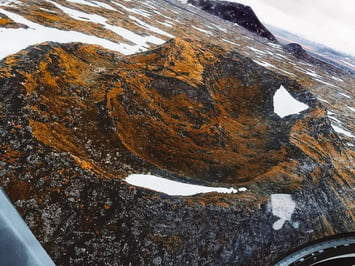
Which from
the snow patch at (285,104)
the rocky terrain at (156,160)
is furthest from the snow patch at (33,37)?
the snow patch at (285,104)

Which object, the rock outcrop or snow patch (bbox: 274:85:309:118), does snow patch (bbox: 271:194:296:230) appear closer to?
snow patch (bbox: 274:85:309:118)

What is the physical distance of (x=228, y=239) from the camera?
631 cm

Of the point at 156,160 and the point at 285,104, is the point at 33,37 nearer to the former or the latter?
the point at 156,160

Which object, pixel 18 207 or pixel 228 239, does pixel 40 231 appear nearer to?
pixel 18 207

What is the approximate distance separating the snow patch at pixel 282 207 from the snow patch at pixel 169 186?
882 millimetres

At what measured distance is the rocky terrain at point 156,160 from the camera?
541 cm

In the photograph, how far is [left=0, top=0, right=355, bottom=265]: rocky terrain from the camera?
5.41 metres

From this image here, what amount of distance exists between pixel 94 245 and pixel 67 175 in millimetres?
1459

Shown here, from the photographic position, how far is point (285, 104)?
12.0 metres

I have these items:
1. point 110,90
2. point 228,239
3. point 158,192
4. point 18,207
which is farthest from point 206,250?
point 110,90

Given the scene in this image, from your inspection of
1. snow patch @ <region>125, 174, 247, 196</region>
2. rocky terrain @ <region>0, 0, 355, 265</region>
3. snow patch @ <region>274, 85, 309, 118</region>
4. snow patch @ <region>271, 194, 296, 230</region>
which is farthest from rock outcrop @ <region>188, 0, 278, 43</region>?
snow patch @ <region>125, 174, 247, 196</region>

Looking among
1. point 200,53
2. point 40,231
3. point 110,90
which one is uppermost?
point 200,53

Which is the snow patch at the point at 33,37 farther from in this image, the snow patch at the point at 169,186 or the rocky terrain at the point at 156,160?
the snow patch at the point at 169,186

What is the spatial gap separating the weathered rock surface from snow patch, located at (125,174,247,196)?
0.64 feet
